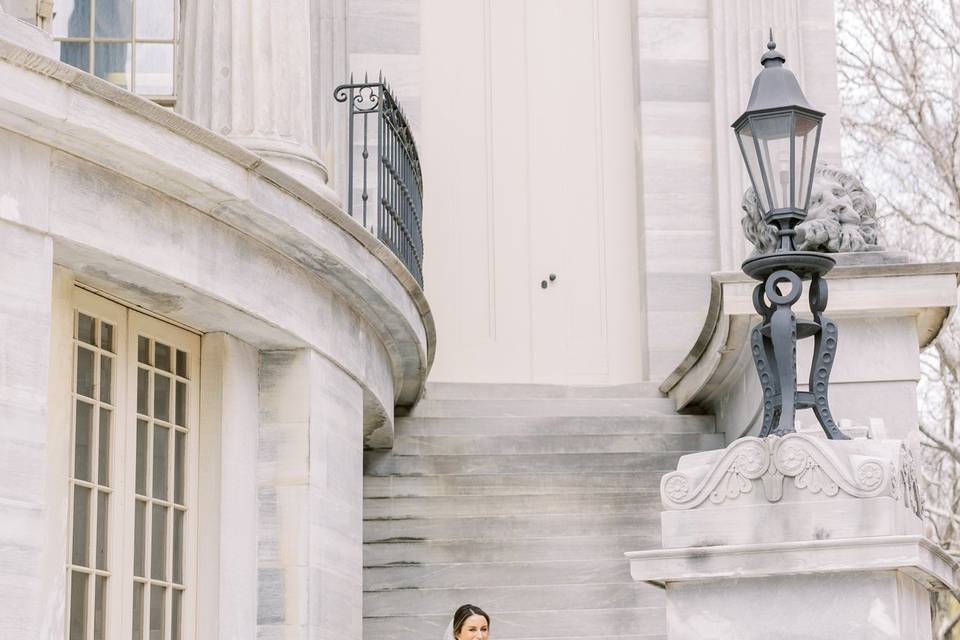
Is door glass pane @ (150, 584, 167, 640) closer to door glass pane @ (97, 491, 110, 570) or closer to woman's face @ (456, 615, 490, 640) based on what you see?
door glass pane @ (97, 491, 110, 570)

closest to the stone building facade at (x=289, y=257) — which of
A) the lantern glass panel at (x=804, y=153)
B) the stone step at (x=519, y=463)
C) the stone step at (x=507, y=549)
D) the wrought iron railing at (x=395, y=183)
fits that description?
the stone step at (x=519, y=463)

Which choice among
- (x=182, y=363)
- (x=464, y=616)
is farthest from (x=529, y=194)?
(x=464, y=616)

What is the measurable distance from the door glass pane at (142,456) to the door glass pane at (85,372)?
48 cm

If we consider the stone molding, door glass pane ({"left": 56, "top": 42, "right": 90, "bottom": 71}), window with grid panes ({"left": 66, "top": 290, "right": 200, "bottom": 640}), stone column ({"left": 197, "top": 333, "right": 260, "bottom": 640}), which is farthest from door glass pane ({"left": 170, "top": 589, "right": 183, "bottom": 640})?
door glass pane ({"left": 56, "top": 42, "right": 90, "bottom": 71})

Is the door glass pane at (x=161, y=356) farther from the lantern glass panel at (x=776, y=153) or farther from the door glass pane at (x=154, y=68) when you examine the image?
the door glass pane at (x=154, y=68)

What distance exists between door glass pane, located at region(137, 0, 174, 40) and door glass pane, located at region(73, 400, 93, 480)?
7087mm

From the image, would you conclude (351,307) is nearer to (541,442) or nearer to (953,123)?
(541,442)

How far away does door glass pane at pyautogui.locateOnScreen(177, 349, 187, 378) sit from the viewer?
9.81m

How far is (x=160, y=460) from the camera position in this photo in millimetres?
9547

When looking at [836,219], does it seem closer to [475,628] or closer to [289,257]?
[289,257]

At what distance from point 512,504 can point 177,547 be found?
4201 millimetres

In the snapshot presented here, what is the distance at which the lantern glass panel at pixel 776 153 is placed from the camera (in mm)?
7409

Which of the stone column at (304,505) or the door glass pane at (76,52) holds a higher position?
the door glass pane at (76,52)

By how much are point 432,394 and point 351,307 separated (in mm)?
4517
